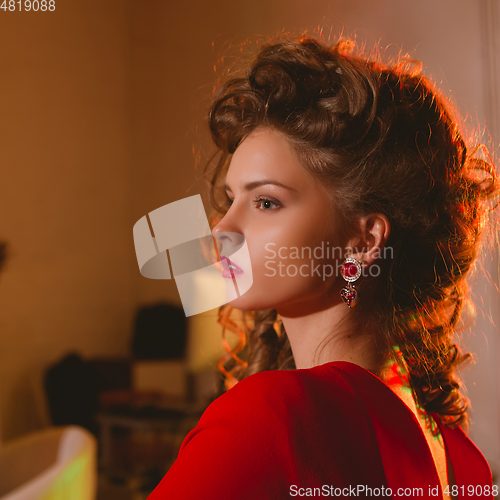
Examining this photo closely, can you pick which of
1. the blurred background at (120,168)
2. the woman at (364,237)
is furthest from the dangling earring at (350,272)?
the blurred background at (120,168)

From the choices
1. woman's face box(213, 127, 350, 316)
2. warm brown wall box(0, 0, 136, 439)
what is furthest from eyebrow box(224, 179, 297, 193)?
warm brown wall box(0, 0, 136, 439)

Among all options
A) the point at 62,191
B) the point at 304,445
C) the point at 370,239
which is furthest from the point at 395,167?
the point at 62,191

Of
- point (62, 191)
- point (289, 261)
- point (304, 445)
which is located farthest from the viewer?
point (62, 191)

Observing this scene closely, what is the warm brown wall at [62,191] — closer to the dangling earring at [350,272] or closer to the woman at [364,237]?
the woman at [364,237]

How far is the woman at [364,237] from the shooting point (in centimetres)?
61

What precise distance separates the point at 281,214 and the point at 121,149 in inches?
16.9

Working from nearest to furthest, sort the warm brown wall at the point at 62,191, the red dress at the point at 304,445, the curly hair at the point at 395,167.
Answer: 1. the red dress at the point at 304,445
2. the curly hair at the point at 395,167
3. the warm brown wall at the point at 62,191

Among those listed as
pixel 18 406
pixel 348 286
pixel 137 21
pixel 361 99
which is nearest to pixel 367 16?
pixel 361 99

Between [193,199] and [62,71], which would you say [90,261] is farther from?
[62,71]

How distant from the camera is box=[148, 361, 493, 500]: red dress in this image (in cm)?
49

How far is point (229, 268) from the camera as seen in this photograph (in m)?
0.71

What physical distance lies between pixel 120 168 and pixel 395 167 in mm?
574

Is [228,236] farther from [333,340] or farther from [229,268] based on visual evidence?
[333,340]

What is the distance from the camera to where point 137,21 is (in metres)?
0.90
